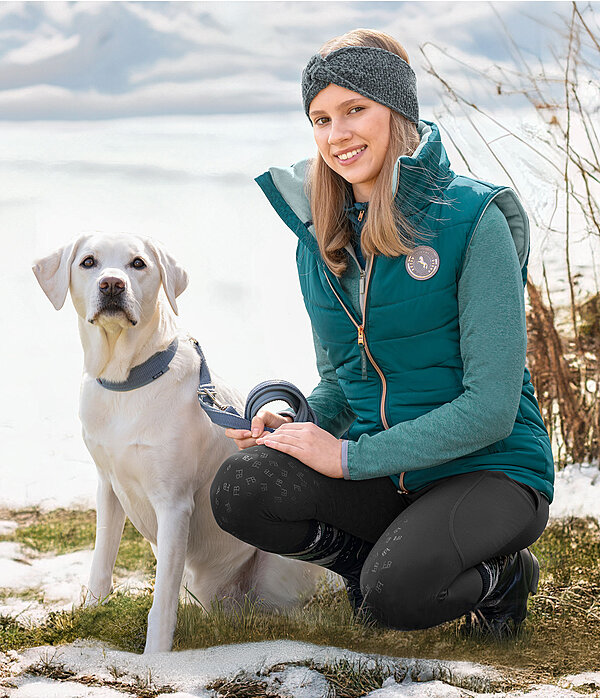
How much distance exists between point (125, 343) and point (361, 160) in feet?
2.84

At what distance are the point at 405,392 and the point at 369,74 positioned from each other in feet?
2.82

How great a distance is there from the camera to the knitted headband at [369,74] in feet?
7.02

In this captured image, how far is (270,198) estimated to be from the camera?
246 cm

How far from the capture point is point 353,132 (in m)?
2.18

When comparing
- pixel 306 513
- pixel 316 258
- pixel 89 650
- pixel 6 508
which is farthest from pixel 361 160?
pixel 6 508

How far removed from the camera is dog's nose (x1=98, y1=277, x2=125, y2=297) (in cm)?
225

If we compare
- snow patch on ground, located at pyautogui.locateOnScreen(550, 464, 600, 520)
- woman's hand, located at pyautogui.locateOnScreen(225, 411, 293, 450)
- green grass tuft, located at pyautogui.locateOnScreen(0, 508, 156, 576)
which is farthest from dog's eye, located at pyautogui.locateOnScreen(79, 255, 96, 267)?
snow patch on ground, located at pyautogui.locateOnScreen(550, 464, 600, 520)

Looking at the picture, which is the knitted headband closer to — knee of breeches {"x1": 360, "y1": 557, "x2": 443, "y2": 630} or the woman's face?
the woman's face

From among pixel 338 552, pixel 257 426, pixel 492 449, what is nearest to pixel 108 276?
pixel 257 426

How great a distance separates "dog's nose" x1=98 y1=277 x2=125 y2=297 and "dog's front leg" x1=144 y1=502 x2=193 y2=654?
2.10 feet

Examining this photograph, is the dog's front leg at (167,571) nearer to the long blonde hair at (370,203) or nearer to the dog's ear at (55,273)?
the dog's ear at (55,273)

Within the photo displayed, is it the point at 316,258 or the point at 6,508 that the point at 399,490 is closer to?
the point at 316,258

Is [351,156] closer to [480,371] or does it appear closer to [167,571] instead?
[480,371]

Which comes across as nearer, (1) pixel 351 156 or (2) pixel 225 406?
(1) pixel 351 156
